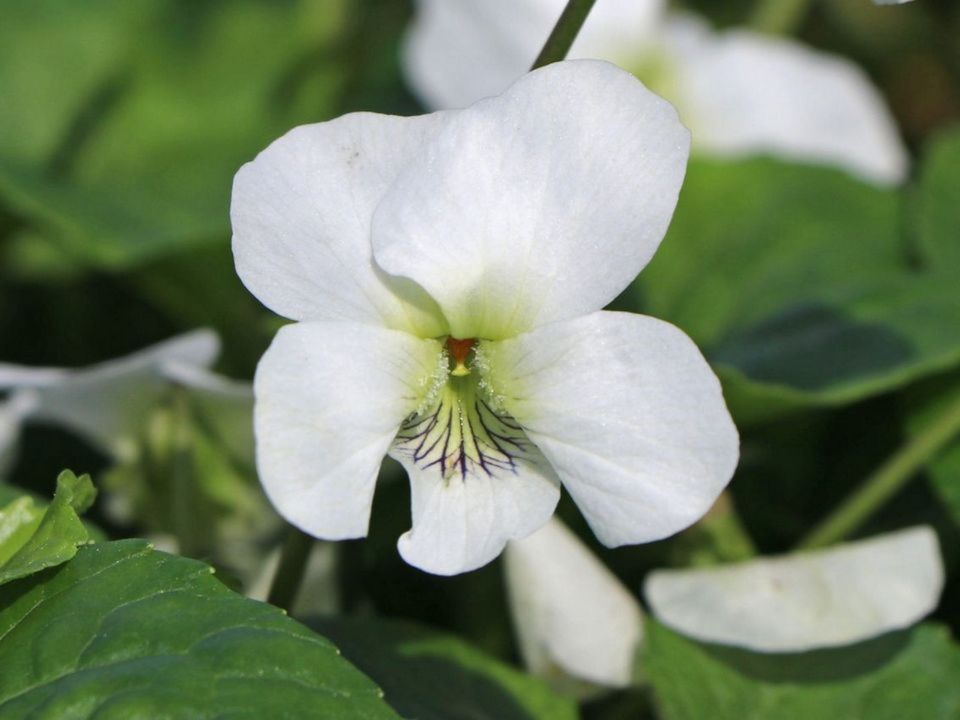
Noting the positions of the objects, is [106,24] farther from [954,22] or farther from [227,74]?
[954,22]

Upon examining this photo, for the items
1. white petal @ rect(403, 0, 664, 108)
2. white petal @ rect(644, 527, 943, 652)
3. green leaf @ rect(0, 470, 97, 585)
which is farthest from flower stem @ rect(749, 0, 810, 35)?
green leaf @ rect(0, 470, 97, 585)

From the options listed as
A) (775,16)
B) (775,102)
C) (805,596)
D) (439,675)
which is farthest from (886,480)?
(775,16)

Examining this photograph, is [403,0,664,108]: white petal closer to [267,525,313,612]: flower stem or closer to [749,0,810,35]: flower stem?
[749,0,810,35]: flower stem

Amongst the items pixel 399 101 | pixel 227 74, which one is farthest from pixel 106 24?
pixel 399 101

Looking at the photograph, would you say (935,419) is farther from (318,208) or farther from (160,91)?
(160,91)

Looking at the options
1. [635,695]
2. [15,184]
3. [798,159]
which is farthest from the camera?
[798,159]

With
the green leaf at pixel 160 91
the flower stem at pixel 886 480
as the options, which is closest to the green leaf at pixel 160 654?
the flower stem at pixel 886 480
